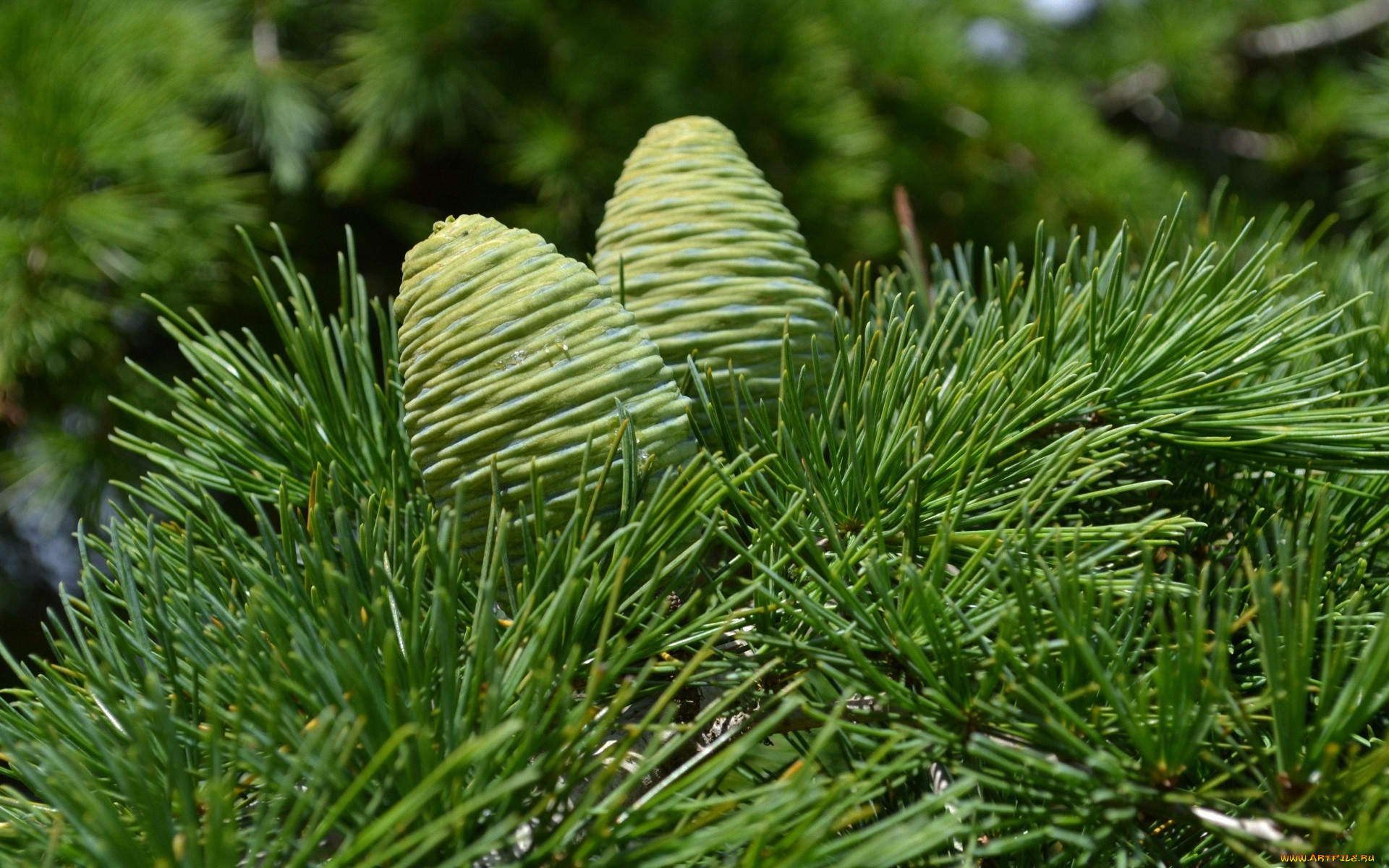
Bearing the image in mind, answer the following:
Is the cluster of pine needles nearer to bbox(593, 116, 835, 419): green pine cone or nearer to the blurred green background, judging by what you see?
bbox(593, 116, 835, 419): green pine cone

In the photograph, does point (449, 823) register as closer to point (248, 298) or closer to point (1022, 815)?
point (1022, 815)

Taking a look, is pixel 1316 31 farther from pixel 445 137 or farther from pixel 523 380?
pixel 523 380

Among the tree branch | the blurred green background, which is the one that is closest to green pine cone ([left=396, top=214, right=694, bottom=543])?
the blurred green background

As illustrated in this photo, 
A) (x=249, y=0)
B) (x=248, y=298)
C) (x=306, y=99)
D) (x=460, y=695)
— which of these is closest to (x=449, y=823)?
(x=460, y=695)

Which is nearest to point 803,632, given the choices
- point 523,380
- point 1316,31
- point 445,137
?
point 523,380

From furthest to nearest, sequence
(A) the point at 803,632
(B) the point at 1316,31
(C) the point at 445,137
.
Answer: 1. (B) the point at 1316,31
2. (C) the point at 445,137
3. (A) the point at 803,632

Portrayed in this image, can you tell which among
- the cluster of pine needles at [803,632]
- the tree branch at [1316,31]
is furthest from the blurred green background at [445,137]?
the cluster of pine needles at [803,632]
